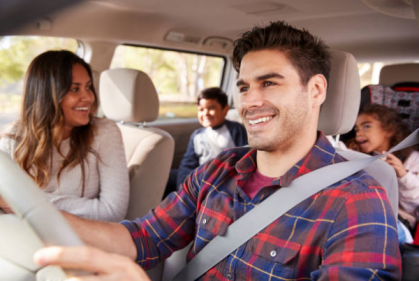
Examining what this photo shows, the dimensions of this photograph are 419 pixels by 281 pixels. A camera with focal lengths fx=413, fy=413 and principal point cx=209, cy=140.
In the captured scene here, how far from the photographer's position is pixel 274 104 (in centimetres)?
136

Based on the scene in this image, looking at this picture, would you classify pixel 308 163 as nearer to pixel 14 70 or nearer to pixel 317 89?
pixel 317 89

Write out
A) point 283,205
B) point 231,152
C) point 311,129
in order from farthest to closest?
point 231,152 < point 311,129 < point 283,205

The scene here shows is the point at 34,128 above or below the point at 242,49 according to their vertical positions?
below

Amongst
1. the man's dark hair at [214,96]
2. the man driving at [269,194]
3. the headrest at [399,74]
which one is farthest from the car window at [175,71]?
the man driving at [269,194]

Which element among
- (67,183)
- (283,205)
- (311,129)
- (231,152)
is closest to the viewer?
(283,205)

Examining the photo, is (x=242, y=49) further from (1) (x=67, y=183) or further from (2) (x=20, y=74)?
(2) (x=20, y=74)

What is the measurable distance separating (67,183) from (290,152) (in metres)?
1.16

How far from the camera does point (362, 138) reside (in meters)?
2.41

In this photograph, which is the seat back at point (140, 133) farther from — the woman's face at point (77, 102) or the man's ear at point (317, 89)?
the man's ear at point (317, 89)

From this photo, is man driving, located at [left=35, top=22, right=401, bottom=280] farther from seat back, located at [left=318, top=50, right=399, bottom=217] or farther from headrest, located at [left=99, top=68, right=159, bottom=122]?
headrest, located at [left=99, top=68, right=159, bottom=122]

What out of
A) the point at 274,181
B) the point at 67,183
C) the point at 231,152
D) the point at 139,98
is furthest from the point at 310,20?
the point at 67,183

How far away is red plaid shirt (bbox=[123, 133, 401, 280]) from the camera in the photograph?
1062mm

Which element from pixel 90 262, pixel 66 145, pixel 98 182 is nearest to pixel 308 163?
pixel 90 262

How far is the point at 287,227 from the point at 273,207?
89 mm
